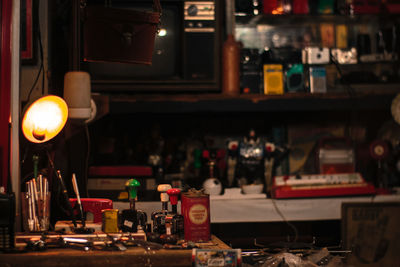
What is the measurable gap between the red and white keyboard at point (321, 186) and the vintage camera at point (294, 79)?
54cm

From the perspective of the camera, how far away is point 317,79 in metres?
3.43

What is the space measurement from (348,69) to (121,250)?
91.4 inches

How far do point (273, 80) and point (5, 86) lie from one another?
5.52 feet

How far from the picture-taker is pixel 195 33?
10.6ft

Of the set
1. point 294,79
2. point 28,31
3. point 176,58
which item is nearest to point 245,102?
point 294,79

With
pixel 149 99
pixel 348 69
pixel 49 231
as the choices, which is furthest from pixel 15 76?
pixel 348 69

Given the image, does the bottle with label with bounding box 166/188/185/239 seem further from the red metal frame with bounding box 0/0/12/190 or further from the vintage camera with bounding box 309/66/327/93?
the vintage camera with bounding box 309/66/327/93

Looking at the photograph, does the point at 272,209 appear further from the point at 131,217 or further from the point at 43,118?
the point at 43,118

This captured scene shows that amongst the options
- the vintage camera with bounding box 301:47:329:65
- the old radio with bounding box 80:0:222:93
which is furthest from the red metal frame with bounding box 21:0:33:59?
the vintage camera with bounding box 301:47:329:65

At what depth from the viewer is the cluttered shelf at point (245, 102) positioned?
10.5 ft

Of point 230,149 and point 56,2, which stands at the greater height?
point 56,2

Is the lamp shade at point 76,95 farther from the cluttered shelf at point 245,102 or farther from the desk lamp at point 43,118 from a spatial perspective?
the cluttered shelf at point 245,102

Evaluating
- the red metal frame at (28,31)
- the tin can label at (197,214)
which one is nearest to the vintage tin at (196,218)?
the tin can label at (197,214)

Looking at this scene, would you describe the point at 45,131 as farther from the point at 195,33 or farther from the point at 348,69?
the point at 348,69
